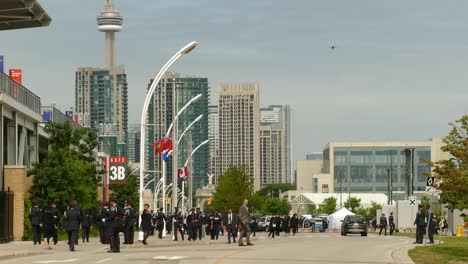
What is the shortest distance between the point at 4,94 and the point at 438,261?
90.4 ft

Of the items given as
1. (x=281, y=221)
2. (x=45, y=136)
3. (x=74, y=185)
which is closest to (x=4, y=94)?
(x=74, y=185)

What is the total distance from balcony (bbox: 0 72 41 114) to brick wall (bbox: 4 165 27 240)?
150 inches

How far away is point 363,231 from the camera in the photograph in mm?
74000

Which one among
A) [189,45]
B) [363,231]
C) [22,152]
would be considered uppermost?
[189,45]

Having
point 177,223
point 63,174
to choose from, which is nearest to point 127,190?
point 63,174

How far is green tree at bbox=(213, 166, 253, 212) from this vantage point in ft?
406

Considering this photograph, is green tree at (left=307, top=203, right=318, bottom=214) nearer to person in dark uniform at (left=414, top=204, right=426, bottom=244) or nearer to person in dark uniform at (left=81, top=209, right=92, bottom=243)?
person in dark uniform at (left=81, top=209, right=92, bottom=243)

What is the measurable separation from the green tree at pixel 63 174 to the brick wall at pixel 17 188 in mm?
2152

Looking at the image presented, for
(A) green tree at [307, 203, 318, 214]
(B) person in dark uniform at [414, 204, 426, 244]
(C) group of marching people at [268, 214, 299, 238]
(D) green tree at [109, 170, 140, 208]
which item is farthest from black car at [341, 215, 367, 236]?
(A) green tree at [307, 203, 318, 214]

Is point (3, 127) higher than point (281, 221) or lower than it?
higher

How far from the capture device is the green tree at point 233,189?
4877 inches

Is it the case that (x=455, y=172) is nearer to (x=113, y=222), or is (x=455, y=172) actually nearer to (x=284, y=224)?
(x=113, y=222)

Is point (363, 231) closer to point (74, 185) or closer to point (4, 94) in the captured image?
point (74, 185)

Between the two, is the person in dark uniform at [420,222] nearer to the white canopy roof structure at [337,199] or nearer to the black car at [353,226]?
the black car at [353,226]
